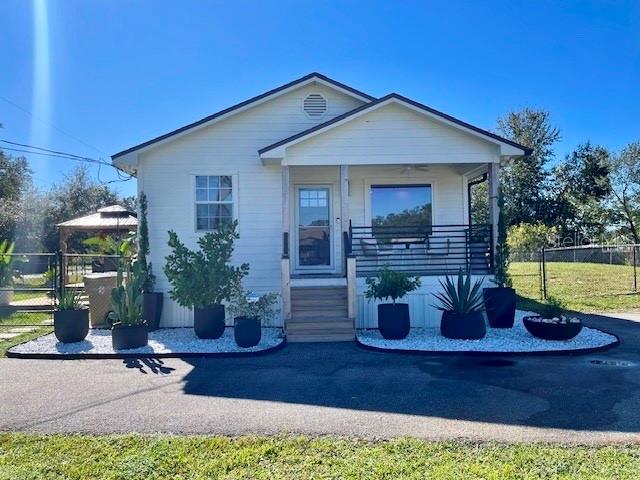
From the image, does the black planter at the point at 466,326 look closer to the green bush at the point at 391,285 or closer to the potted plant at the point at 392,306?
the potted plant at the point at 392,306

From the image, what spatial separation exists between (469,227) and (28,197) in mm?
33138

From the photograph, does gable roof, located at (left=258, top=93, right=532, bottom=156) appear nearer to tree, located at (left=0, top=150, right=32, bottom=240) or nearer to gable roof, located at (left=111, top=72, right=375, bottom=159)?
gable roof, located at (left=111, top=72, right=375, bottom=159)

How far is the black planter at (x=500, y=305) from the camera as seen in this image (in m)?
Answer: 9.56

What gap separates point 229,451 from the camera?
400 cm

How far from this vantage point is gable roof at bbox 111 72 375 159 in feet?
34.9

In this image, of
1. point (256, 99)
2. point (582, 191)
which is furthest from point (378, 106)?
point (582, 191)

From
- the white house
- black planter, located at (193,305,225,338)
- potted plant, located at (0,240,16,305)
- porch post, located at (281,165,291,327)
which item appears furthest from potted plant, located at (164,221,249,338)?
potted plant, located at (0,240,16,305)

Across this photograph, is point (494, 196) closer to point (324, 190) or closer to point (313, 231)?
point (324, 190)

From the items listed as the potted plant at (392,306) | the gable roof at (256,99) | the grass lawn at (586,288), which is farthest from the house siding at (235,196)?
the grass lawn at (586,288)

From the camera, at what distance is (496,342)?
835 cm

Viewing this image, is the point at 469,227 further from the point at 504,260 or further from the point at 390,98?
the point at 390,98

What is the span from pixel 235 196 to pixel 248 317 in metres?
3.34

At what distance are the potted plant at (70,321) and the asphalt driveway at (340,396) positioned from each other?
3.51 ft

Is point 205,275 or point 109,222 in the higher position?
point 109,222
